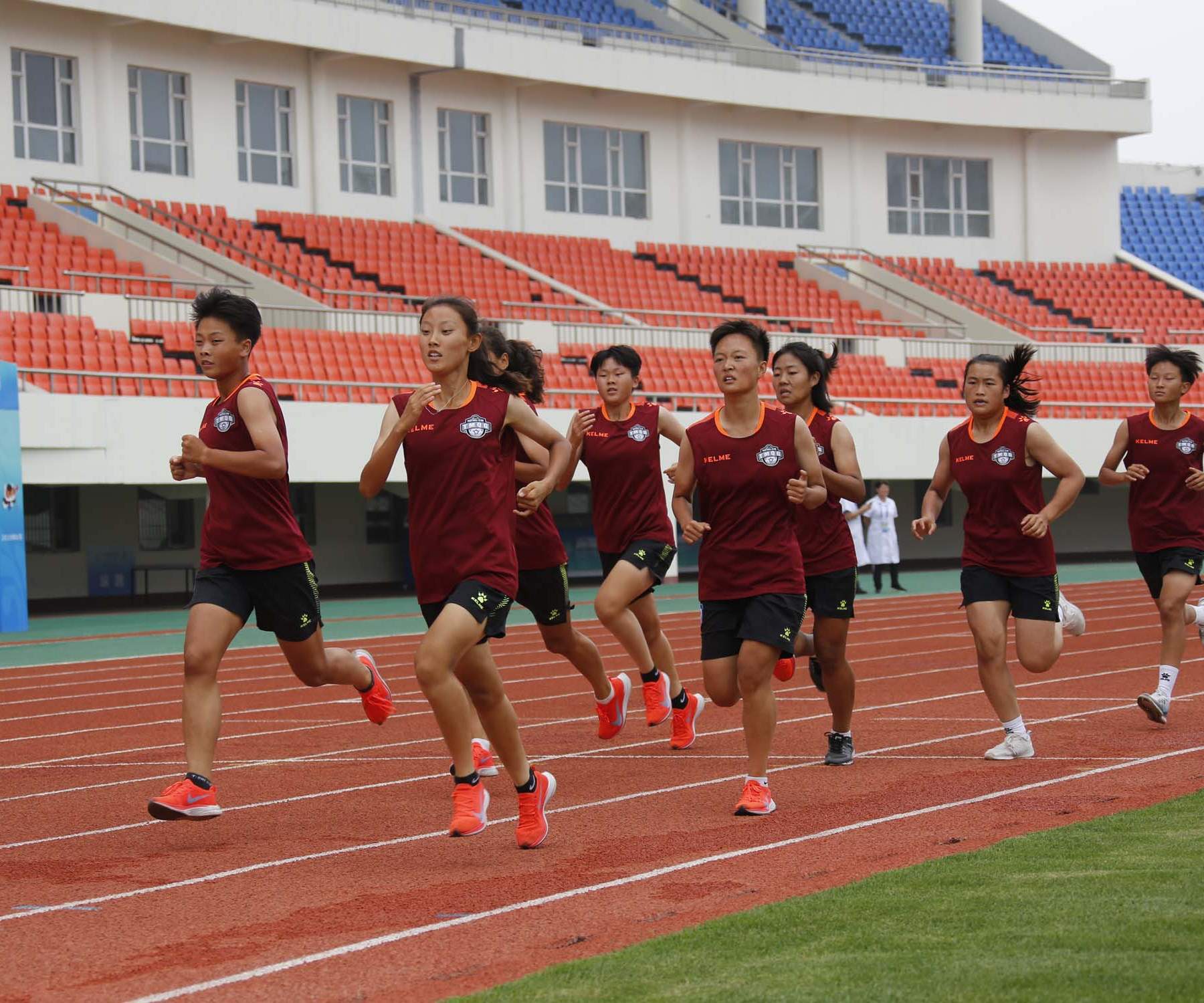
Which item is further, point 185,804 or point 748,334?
point 748,334

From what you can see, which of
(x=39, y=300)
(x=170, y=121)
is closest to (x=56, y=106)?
(x=170, y=121)

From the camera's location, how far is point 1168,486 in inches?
420

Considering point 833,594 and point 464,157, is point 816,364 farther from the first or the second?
point 464,157

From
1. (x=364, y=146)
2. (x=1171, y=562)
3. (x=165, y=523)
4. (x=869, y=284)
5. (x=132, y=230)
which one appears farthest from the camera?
(x=869, y=284)

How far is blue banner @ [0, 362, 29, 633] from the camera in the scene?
69.2 ft

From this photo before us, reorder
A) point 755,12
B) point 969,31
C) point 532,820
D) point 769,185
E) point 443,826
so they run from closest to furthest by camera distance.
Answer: point 532,820 → point 443,826 → point 769,185 → point 755,12 → point 969,31

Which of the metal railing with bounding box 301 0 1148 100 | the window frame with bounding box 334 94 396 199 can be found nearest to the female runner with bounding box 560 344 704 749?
the metal railing with bounding box 301 0 1148 100

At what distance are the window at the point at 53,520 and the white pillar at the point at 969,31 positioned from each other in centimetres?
2781

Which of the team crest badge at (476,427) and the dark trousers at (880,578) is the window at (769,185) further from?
the team crest badge at (476,427)

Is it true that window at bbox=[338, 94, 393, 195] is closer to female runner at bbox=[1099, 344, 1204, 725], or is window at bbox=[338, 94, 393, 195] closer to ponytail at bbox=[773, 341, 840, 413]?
female runner at bbox=[1099, 344, 1204, 725]

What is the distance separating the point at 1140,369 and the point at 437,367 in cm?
3463

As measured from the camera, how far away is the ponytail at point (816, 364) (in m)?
9.05

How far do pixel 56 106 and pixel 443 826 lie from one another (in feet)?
91.1

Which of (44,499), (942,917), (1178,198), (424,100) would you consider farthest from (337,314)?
(1178,198)
